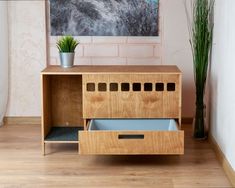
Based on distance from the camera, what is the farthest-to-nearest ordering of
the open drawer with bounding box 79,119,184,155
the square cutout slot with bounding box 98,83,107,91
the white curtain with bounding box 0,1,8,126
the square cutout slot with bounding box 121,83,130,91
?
the white curtain with bounding box 0,1,8,126 → the square cutout slot with bounding box 98,83,107,91 → the square cutout slot with bounding box 121,83,130,91 → the open drawer with bounding box 79,119,184,155

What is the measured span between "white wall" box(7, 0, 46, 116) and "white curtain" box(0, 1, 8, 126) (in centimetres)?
5

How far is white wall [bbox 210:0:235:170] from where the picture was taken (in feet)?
7.65

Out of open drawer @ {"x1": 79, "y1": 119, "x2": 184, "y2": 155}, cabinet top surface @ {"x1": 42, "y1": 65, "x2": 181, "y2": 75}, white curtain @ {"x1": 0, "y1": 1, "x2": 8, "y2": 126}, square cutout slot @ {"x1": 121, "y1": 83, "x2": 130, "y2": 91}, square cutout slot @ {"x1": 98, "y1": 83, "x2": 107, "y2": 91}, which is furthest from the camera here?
white curtain @ {"x1": 0, "y1": 1, "x2": 8, "y2": 126}

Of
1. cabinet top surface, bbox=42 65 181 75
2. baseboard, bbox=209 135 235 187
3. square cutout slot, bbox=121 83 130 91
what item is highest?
cabinet top surface, bbox=42 65 181 75

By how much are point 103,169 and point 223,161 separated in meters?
0.70

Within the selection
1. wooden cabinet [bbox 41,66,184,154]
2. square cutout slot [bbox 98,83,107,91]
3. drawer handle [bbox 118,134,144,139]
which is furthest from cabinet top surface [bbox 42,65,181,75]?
drawer handle [bbox 118,134,144,139]

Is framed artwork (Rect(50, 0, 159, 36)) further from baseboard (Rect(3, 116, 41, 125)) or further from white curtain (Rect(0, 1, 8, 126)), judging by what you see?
baseboard (Rect(3, 116, 41, 125))

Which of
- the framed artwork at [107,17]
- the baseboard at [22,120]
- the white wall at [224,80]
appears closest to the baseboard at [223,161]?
the white wall at [224,80]

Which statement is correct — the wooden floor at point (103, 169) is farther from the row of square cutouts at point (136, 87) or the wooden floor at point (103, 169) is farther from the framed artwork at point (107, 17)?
the framed artwork at point (107, 17)

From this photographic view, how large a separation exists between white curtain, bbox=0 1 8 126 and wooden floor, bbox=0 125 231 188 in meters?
0.58

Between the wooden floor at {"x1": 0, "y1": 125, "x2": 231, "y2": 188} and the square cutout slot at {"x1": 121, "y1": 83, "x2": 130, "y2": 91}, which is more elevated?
the square cutout slot at {"x1": 121, "y1": 83, "x2": 130, "y2": 91}

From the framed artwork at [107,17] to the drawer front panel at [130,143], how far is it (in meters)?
1.24

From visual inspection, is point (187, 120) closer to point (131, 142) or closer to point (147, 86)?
point (147, 86)

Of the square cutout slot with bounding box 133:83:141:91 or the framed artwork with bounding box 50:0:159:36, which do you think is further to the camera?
the framed artwork with bounding box 50:0:159:36
